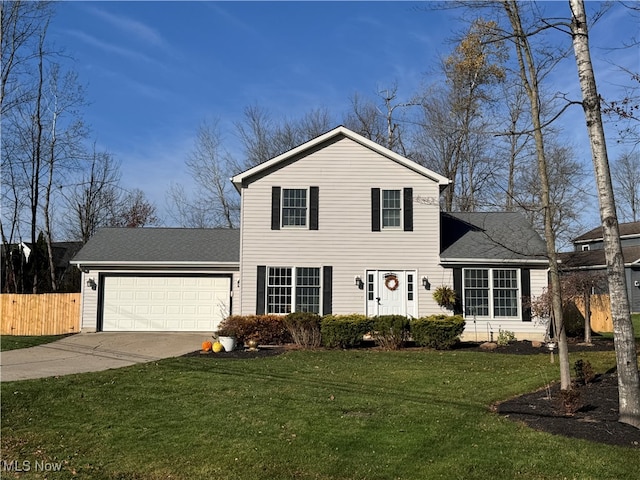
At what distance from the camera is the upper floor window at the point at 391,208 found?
1748 cm

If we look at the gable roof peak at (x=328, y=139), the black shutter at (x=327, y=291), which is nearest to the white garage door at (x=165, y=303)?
the black shutter at (x=327, y=291)

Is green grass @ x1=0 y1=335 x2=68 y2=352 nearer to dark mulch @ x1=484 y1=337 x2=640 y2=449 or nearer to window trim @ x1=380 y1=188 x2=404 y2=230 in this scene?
window trim @ x1=380 y1=188 x2=404 y2=230

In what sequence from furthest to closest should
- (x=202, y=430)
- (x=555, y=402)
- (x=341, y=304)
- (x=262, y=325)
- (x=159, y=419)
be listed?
(x=341, y=304) → (x=262, y=325) → (x=555, y=402) → (x=159, y=419) → (x=202, y=430)

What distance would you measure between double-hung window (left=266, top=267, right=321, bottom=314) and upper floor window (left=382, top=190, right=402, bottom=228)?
2.77 m

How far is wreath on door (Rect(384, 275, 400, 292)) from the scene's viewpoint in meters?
17.2

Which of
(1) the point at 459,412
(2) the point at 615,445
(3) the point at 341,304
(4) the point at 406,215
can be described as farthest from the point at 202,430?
(4) the point at 406,215

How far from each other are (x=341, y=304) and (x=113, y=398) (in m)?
9.09

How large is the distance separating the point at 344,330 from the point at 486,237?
647cm

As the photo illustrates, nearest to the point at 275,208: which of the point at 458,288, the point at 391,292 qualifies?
the point at 391,292

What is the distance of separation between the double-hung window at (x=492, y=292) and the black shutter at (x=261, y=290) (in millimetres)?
6347

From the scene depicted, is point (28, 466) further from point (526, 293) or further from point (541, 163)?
point (526, 293)

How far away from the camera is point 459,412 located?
7.79 m

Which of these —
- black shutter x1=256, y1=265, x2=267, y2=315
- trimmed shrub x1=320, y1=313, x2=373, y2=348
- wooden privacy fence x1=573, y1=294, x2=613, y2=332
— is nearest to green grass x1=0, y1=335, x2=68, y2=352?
black shutter x1=256, y1=265, x2=267, y2=315

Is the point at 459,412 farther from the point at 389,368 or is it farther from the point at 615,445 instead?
the point at 389,368
